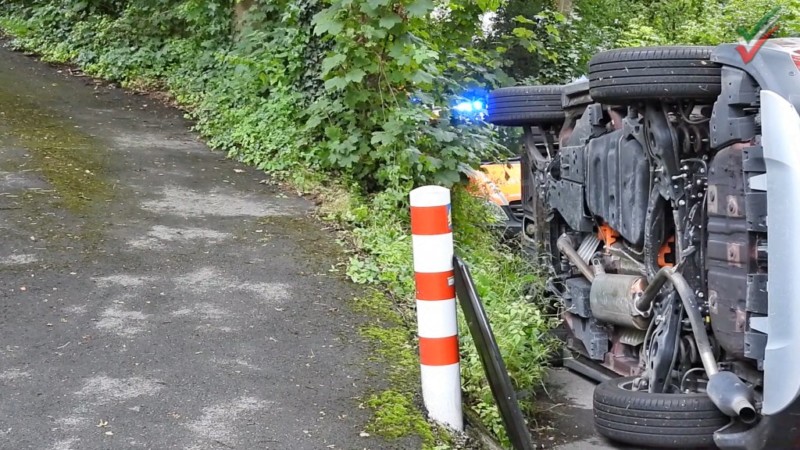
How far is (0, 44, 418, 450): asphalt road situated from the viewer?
13.2ft

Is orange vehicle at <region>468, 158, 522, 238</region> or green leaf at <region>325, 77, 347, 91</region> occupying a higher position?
green leaf at <region>325, 77, 347, 91</region>

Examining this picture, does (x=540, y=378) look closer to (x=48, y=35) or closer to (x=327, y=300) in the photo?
(x=327, y=300)

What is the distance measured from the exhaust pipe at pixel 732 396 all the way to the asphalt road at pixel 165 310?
146 cm

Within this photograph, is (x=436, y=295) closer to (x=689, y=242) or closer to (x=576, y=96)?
(x=689, y=242)

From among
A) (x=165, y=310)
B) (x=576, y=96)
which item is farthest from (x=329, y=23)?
(x=165, y=310)

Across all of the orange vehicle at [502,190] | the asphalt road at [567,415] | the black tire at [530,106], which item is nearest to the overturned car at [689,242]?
the asphalt road at [567,415]

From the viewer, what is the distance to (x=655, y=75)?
4.66 metres

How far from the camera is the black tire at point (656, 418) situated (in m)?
4.33

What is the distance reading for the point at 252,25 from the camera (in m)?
10.3

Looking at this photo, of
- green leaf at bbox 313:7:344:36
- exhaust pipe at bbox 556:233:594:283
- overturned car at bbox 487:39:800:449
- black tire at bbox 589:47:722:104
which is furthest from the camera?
A: green leaf at bbox 313:7:344:36

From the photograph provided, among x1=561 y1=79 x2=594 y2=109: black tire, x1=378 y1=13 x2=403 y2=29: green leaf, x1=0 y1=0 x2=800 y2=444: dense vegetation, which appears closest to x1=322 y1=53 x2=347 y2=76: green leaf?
x1=0 y1=0 x2=800 y2=444: dense vegetation

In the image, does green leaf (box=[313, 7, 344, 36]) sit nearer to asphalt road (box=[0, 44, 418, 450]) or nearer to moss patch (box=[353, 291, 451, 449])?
asphalt road (box=[0, 44, 418, 450])

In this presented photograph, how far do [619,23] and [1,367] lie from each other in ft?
67.7

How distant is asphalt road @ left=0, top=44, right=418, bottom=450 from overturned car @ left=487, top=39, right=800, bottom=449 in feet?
4.96
